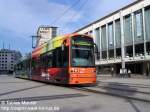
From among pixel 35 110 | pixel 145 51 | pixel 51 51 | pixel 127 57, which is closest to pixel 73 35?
pixel 51 51

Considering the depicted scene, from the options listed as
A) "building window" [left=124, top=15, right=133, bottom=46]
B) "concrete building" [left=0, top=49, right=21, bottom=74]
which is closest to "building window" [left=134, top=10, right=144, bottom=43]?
"building window" [left=124, top=15, right=133, bottom=46]

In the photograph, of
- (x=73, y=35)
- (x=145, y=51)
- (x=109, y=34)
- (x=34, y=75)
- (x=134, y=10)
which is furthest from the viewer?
(x=109, y=34)

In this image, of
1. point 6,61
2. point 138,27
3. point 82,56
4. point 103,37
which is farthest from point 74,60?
point 6,61

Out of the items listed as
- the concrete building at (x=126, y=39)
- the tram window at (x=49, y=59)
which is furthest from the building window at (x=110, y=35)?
the tram window at (x=49, y=59)

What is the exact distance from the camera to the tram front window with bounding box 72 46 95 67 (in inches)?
755

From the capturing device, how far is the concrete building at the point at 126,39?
57.0 m

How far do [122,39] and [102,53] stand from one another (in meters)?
12.2

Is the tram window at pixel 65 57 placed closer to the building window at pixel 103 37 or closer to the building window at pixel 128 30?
the building window at pixel 128 30

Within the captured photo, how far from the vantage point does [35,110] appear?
32.0 ft

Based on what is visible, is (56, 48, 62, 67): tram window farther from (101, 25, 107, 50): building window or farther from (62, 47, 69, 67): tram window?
(101, 25, 107, 50): building window

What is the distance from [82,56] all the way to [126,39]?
44816mm

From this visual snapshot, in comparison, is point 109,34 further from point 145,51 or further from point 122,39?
point 145,51

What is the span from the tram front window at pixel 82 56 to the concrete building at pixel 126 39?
120 feet

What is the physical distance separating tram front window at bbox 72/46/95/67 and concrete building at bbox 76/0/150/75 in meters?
36.5
